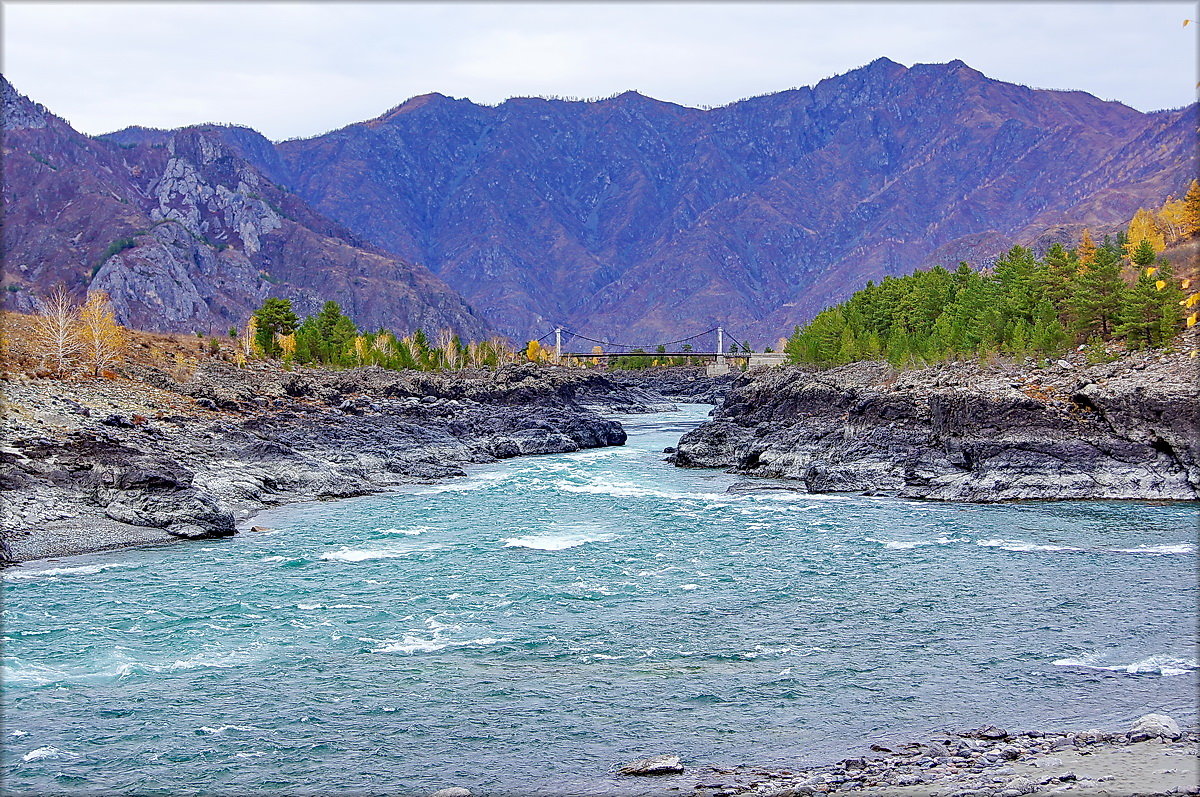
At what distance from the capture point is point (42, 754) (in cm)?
1817

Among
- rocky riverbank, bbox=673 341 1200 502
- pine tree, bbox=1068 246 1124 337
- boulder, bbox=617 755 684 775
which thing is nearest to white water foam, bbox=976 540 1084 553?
rocky riverbank, bbox=673 341 1200 502

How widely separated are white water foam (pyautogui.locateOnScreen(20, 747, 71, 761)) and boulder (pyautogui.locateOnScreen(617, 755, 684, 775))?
1092 cm

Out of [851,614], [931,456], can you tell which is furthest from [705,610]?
[931,456]

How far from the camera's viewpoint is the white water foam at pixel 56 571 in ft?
101

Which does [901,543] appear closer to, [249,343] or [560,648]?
[560,648]

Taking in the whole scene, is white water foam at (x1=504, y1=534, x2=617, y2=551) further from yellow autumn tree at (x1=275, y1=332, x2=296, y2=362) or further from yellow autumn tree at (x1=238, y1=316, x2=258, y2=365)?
yellow autumn tree at (x1=275, y1=332, x2=296, y2=362)

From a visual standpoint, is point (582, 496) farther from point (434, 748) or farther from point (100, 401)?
point (434, 748)

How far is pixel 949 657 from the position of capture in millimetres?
23906

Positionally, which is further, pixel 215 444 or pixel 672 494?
pixel 672 494

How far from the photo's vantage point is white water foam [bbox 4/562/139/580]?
30719mm

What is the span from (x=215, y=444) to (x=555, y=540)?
23030 millimetres

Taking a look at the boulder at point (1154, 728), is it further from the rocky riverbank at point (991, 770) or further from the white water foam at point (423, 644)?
the white water foam at point (423, 644)

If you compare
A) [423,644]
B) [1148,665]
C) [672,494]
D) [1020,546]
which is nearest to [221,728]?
[423,644]

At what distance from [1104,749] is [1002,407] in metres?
39.3
